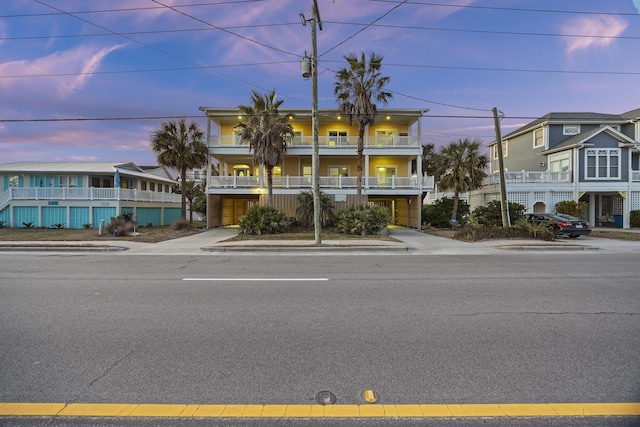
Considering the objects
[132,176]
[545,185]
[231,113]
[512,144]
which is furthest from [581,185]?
[132,176]

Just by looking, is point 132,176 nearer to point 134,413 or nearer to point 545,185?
point 134,413

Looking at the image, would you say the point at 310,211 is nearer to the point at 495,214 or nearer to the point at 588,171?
the point at 495,214

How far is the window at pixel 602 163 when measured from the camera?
2520 centimetres

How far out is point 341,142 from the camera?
2517 centimetres

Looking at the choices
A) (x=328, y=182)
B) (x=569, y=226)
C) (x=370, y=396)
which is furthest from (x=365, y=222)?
(x=370, y=396)

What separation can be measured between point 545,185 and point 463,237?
13980 mm

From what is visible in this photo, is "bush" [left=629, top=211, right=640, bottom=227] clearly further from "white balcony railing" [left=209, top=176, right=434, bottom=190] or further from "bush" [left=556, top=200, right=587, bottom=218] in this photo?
"white balcony railing" [left=209, top=176, right=434, bottom=190]

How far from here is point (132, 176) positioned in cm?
2848

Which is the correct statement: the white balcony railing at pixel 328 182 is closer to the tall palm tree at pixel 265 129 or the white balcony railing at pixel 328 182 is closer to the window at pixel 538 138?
the tall palm tree at pixel 265 129

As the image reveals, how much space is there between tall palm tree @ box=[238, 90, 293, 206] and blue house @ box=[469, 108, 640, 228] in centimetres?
1865

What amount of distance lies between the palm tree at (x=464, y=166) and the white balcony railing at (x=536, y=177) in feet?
14.5

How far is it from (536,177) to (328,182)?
682 inches

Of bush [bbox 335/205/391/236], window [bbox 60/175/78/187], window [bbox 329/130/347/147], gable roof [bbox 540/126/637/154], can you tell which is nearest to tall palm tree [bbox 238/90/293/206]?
window [bbox 329/130/347/147]

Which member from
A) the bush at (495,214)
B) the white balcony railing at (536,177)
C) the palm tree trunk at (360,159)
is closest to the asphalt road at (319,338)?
the bush at (495,214)
